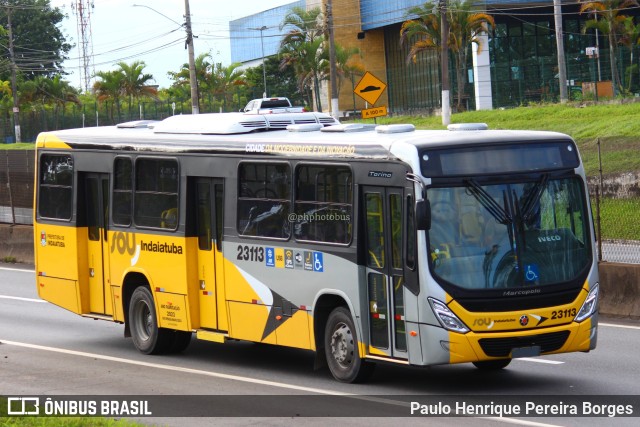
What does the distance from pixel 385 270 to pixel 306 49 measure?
4876cm

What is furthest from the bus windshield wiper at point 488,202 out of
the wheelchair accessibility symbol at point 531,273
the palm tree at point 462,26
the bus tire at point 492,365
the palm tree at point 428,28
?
the palm tree at point 428,28

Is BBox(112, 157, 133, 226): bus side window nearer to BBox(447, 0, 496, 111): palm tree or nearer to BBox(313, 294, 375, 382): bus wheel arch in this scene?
BBox(313, 294, 375, 382): bus wheel arch

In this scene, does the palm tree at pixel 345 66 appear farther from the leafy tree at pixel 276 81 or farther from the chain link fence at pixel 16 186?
the chain link fence at pixel 16 186

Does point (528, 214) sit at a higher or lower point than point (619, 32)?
lower

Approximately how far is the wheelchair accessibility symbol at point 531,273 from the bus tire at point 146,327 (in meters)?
5.75

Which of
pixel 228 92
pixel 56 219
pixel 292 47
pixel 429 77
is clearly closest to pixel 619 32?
pixel 429 77

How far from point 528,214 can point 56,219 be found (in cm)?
810

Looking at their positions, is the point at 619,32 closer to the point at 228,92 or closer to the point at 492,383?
the point at 228,92

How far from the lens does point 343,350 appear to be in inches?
515

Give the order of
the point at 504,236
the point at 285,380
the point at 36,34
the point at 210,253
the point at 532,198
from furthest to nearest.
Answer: the point at 36,34 → the point at 210,253 → the point at 285,380 → the point at 532,198 → the point at 504,236

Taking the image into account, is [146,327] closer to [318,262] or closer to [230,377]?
[230,377]

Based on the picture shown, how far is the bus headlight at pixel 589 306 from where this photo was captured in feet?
40.0

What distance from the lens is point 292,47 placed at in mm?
61812

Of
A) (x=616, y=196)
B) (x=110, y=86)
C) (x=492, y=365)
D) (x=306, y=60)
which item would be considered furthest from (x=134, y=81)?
(x=492, y=365)
